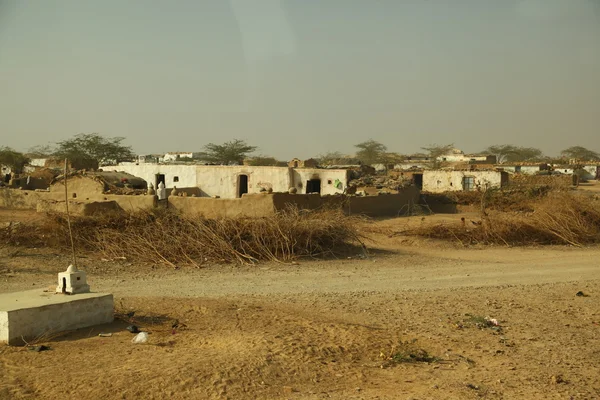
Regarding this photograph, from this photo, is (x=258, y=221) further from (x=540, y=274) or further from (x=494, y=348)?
(x=494, y=348)

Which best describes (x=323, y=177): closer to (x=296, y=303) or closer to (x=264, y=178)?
(x=264, y=178)

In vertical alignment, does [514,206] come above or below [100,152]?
below

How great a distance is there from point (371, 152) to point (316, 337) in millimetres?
61392

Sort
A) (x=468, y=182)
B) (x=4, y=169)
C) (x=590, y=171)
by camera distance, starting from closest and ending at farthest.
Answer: (x=468, y=182) → (x=4, y=169) → (x=590, y=171)

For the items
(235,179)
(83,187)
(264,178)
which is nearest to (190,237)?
(83,187)

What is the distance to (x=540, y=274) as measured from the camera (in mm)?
11625

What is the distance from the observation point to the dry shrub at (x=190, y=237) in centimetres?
1227

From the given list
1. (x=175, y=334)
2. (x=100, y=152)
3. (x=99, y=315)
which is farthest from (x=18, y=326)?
(x=100, y=152)

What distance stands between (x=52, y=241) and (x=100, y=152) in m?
38.0

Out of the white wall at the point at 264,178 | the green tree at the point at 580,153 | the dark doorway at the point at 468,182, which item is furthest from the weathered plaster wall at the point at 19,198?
the green tree at the point at 580,153

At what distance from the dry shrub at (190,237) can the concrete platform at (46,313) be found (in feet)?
15.4

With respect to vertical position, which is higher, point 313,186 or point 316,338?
point 313,186

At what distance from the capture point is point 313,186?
2764cm

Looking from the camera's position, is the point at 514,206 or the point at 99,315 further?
the point at 514,206
